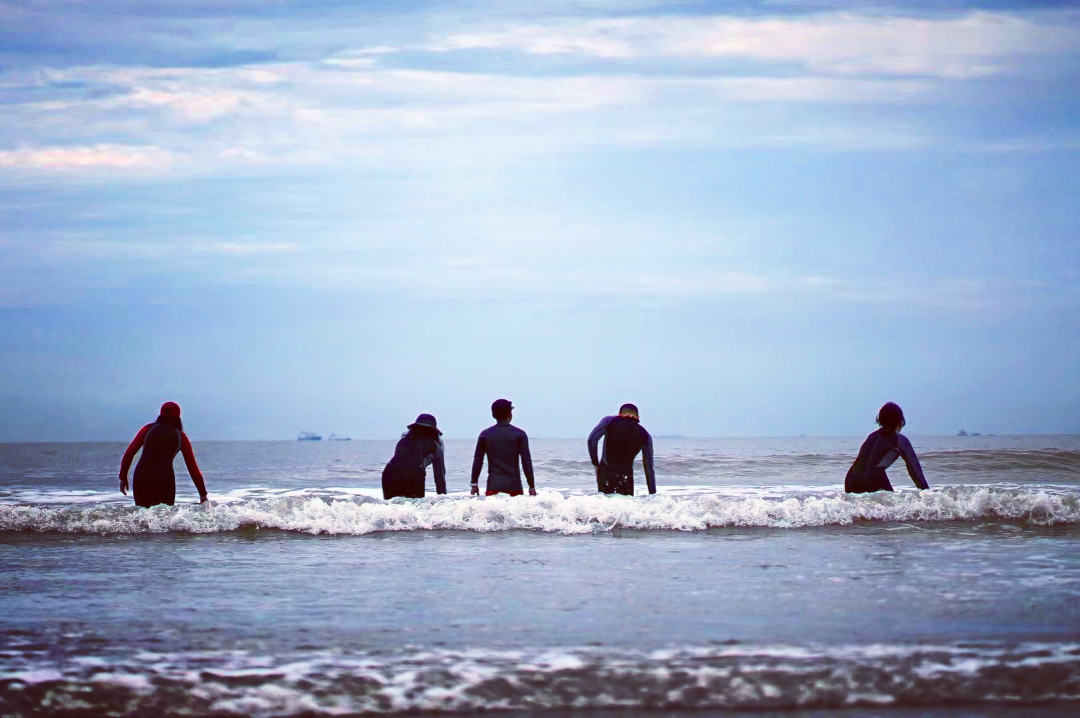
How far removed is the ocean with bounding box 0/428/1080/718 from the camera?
172 inches

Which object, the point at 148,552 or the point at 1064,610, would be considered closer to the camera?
the point at 1064,610

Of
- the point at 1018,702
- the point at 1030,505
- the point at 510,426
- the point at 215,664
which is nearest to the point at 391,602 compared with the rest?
the point at 215,664

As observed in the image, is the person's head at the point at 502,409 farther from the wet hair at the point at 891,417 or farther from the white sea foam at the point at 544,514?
the wet hair at the point at 891,417

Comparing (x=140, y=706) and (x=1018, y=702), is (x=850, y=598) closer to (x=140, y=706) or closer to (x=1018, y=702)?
(x=1018, y=702)

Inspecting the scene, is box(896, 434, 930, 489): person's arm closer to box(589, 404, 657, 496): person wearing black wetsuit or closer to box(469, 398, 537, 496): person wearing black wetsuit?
box(589, 404, 657, 496): person wearing black wetsuit

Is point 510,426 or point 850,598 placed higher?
point 510,426

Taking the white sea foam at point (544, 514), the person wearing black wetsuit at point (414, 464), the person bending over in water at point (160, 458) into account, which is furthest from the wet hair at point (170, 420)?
the person wearing black wetsuit at point (414, 464)

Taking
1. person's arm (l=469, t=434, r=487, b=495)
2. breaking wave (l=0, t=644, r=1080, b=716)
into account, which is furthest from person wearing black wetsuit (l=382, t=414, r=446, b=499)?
breaking wave (l=0, t=644, r=1080, b=716)

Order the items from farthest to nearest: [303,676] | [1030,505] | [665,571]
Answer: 1. [1030,505]
2. [665,571]
3. [303,676]

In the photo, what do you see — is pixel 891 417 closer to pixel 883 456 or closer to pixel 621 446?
pixel 883 456

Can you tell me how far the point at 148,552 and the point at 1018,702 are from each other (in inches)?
316

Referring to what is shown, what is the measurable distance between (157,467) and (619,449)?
6024 mm

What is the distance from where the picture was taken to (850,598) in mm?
6359

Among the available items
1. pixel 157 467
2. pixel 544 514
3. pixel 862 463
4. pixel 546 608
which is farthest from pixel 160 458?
pixel 862 463
